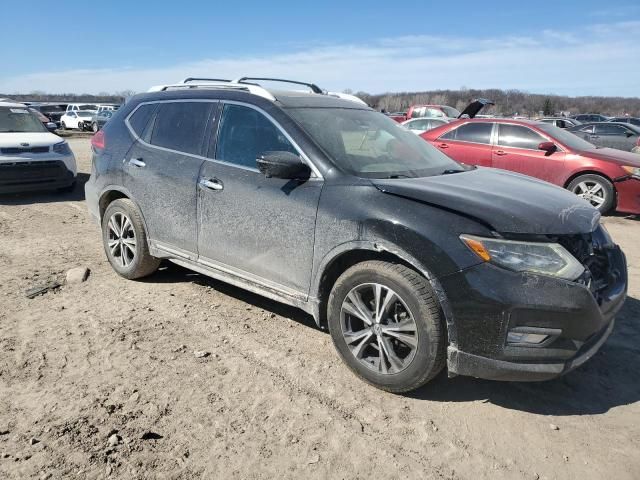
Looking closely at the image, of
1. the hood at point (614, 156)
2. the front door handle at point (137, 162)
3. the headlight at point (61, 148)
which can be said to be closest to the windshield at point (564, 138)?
the hood at point (614, 156)

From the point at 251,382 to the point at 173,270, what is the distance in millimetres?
2433

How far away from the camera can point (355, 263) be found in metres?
3.35

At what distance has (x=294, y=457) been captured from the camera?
2.62 meters

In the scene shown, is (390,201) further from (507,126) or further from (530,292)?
(507,126)

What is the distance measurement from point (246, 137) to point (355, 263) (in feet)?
4.44

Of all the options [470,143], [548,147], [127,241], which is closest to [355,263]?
[127,241]

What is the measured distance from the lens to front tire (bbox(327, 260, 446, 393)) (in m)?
2.91

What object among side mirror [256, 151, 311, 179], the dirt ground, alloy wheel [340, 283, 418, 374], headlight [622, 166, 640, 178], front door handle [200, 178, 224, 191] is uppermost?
side mirror [256, 151, 311, 179]

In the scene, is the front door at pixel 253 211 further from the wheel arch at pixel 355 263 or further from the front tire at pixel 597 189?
the front tire at pixel 597 189

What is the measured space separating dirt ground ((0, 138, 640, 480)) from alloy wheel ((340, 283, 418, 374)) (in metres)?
0.23

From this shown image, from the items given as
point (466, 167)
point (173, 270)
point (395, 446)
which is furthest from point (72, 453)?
point (466, 167)

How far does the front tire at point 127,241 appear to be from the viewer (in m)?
4.73

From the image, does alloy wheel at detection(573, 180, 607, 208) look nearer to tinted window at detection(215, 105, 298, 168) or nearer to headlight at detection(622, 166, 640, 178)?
headlight at detection(622, 166, 640, 178)

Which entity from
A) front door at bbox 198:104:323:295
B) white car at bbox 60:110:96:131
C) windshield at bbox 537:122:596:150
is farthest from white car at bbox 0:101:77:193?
white car at bbox 60:110:96:131
